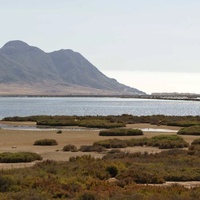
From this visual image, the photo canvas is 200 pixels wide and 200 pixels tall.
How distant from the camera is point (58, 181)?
1959cm

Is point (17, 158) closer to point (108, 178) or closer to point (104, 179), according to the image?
point (108, 178)

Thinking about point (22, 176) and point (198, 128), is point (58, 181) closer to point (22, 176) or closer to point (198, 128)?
point (22, 176)

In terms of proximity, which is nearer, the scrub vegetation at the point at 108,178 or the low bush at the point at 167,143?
the scrub vegetation at the point at 108,178

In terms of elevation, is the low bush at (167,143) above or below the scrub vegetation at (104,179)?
above

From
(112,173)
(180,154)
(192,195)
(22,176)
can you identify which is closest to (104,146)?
(180,154)

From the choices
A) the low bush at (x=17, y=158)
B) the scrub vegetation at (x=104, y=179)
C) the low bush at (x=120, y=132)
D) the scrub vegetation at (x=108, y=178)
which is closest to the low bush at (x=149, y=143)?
the scrub vegetation at (x=108, y=178)

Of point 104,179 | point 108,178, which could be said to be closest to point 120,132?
point 108,178

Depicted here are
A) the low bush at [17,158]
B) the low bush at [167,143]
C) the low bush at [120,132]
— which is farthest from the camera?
the low bush at [120,132]

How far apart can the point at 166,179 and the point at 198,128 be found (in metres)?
36.7

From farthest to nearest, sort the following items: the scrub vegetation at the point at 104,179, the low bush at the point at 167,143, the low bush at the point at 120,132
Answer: the low bush at the point at 120,132 → the low bush at the point at 167,143 → the scrub vegetation at the point at 104,179

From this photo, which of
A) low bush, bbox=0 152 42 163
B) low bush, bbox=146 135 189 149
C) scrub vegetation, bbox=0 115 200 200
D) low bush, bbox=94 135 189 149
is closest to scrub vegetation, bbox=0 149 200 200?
scrub vegetation, bbox=0 115 200 200

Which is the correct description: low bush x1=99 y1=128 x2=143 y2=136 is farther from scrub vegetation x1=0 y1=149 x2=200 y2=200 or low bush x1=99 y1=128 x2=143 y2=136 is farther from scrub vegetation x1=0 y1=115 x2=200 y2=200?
scrub vegetation x1=0 y1=149 x2=200 y2=200

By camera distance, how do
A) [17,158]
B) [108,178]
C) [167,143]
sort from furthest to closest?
[167,143] → [17,158] → [108,178]

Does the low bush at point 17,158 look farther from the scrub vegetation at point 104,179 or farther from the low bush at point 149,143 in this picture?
the low bush at point 149,143
